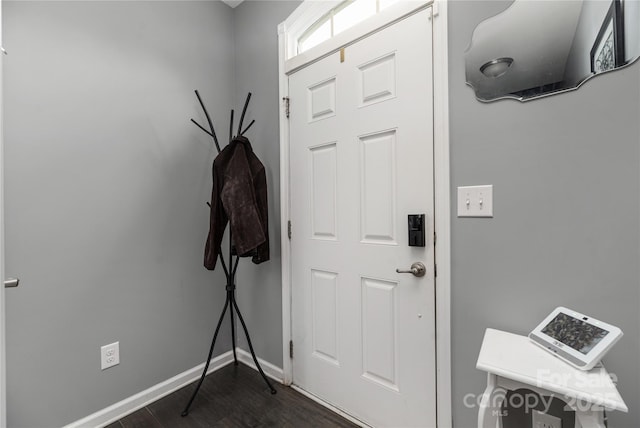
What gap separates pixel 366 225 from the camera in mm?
1603

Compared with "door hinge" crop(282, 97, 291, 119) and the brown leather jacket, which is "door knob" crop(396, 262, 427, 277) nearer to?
the brown leather jacket

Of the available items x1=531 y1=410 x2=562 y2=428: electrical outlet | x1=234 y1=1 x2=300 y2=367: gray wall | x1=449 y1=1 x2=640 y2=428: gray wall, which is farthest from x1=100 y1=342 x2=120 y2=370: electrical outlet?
x1=531 y1=410 x2=562 y2=428: electrical outlet

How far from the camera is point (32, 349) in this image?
1.44m

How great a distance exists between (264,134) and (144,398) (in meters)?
1.87

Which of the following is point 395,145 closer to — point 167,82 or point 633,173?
point 633,173

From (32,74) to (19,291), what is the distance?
106cm

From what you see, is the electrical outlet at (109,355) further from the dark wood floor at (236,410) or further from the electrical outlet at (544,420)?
the electrical outlet at (544,420)

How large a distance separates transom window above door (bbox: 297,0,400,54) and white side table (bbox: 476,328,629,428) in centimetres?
167

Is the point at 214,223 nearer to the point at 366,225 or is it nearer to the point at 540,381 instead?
the point at 366,225

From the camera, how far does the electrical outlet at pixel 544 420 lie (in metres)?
1.13

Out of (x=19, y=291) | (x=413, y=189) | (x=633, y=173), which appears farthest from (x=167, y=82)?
(x=633, y=173)

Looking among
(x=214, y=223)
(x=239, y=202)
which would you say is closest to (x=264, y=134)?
(x=239, y=202)

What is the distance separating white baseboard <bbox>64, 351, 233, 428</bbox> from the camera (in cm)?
163

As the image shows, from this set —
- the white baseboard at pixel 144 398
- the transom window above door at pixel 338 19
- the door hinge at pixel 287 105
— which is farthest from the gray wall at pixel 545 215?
the white baseboard at pixel 144 398
